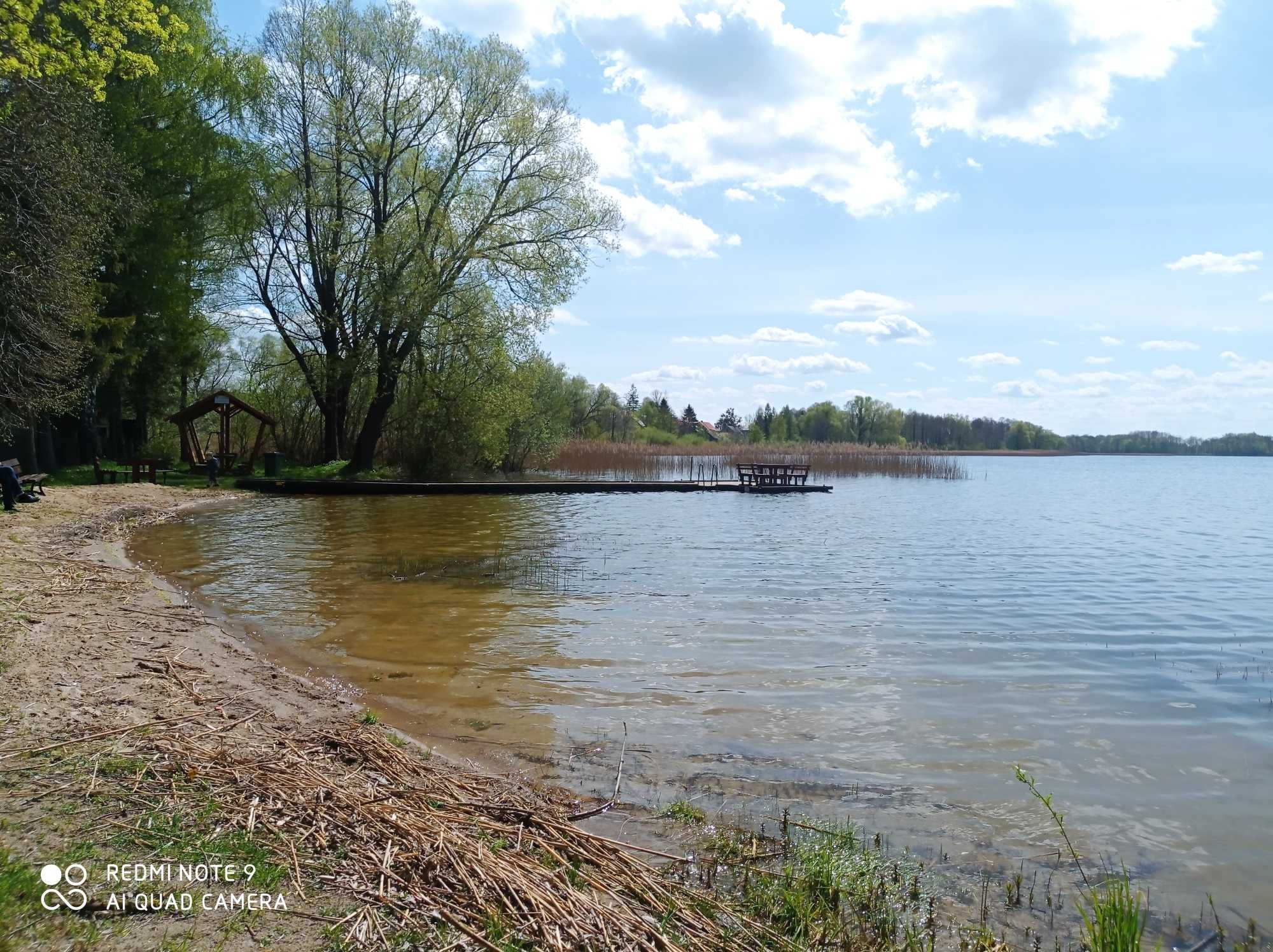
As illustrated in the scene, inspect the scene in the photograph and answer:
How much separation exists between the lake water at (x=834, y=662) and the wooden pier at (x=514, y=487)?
7.73 metres

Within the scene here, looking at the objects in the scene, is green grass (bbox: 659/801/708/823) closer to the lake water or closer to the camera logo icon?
the lake water

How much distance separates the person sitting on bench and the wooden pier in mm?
12755

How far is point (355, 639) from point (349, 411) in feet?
92.3

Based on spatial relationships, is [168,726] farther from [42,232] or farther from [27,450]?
[27,450]

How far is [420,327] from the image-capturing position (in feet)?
95.7

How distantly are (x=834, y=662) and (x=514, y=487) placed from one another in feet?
73.6

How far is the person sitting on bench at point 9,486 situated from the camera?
14.5 meters

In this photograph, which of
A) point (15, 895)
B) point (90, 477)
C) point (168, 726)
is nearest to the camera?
point (15, 895)

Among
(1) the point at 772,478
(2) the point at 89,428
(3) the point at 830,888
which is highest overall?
(2) the point at 89,428

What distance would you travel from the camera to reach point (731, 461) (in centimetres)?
5297

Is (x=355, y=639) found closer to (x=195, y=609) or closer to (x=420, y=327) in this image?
(x=195, y=609)

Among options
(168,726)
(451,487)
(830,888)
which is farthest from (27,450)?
(830,888)

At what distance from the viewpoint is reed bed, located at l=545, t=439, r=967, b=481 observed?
42.7 m

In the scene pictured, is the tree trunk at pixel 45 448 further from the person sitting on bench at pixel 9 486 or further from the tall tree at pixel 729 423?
the tall tree at pixel 729 423
